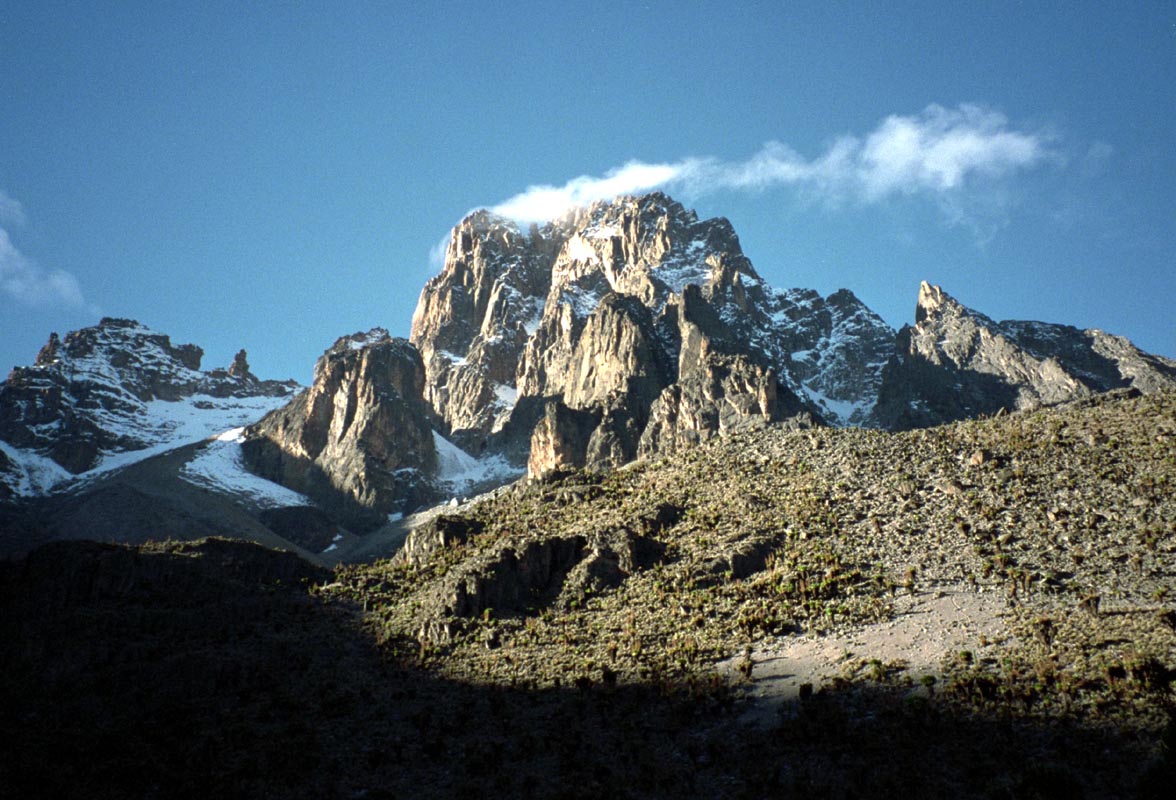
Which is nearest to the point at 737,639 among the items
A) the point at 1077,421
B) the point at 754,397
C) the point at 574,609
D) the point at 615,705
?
the point at 615,705

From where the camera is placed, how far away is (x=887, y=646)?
40344 mm

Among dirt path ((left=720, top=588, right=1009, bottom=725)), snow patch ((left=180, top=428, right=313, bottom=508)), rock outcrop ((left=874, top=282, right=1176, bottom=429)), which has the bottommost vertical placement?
dirt path ((left=720, top=588, right=1009, bottom=725))

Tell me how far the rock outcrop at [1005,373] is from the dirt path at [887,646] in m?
116

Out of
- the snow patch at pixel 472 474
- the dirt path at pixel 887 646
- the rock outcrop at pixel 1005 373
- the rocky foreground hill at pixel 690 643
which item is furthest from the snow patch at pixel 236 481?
the dirt path at pixel 887 646

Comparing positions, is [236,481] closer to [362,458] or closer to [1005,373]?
[362,458]

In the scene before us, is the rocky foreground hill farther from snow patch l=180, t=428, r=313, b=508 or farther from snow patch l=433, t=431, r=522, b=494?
snow patch l=433, t=431, r=522, b=494

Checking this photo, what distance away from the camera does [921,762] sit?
3025 cm

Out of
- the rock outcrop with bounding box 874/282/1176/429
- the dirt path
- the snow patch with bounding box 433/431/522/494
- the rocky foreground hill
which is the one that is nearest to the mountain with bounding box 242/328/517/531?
the snow patch with bounding box 433/431/522/494

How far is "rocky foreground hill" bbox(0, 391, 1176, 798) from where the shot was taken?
32438mm

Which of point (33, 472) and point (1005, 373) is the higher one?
point (1005, 373)

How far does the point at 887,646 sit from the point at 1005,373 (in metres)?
162

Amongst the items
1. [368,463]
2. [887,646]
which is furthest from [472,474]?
[887,646]

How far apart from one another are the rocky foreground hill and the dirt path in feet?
0.65

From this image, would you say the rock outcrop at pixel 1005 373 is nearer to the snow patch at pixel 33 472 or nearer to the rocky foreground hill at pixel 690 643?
the rocky foreground hill at pixel 690 643
